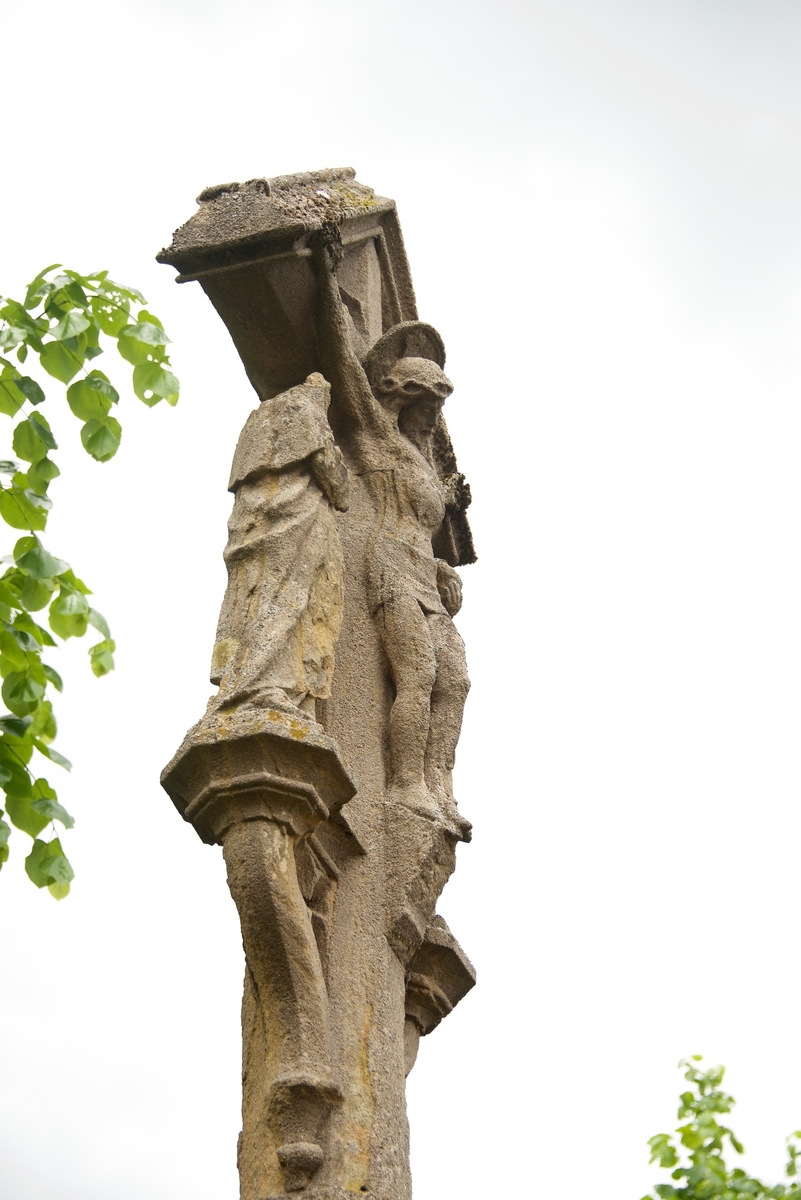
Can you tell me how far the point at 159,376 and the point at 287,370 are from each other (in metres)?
2.28

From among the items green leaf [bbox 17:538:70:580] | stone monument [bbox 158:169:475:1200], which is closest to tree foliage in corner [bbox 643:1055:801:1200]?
stone monument [bbox 158:169:475:1200]

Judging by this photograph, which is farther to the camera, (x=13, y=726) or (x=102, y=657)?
(x=102, y=657)

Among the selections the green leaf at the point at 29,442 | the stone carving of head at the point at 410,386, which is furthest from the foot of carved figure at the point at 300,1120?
the stone carving of head at the point at 410,386

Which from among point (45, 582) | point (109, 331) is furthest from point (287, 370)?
point (45, 582)

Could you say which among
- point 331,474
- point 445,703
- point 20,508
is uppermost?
point 331,474

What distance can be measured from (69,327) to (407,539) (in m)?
2.39

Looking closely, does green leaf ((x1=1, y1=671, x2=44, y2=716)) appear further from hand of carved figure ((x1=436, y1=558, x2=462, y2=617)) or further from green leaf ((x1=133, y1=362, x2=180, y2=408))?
hand of carved figure ((x1=436, y1=558, x2=462, y2=617))

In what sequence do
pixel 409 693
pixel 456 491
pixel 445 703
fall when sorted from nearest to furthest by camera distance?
pixel 409 693
pixel 445 703
pixel 456 491

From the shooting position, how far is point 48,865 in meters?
3.82

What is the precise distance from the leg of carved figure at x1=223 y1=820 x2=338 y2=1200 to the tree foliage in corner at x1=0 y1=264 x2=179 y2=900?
96 centimetres

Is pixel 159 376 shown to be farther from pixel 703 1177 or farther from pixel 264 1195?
pixel 703 1177

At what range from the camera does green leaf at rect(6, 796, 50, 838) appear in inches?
150

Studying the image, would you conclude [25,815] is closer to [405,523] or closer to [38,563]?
[38,563]

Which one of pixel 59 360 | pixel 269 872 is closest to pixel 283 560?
pixel 269 872
